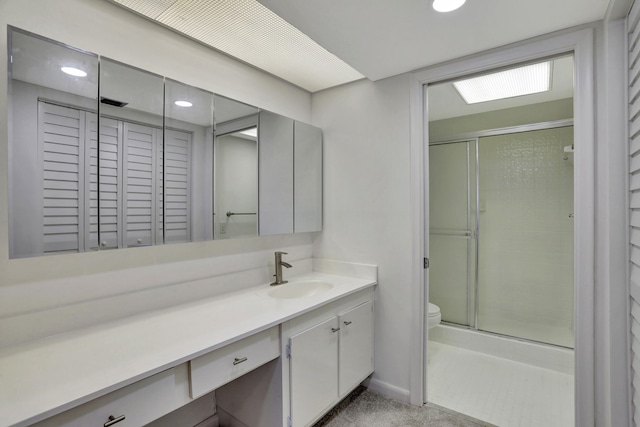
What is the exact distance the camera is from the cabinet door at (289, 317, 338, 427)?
153cm

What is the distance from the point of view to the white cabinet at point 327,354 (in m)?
1.54

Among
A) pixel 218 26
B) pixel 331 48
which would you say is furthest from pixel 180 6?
pixel 331 48

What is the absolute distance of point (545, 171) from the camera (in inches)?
110

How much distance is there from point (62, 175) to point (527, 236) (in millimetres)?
3392

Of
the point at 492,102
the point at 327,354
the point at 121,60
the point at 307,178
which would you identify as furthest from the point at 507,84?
the point at 121,60

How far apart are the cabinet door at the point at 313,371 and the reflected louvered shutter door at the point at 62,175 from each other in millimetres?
1044

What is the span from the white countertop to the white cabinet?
136 mm

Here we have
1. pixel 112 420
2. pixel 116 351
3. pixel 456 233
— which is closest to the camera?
pixel 112 420

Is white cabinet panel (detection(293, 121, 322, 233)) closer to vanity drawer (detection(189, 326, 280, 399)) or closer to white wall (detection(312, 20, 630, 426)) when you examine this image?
white wall (detection(312, 20, 630, 426))

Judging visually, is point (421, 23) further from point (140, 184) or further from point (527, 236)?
point (527, 236)

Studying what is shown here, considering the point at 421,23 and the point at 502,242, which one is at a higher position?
the point at 421,23

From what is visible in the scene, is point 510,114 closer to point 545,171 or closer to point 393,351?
point 545,171

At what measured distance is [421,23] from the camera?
4.78 feet

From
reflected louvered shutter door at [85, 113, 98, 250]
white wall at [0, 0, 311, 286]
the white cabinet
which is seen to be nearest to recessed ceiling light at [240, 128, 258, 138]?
white wall at [0, 0, 311, 286]
